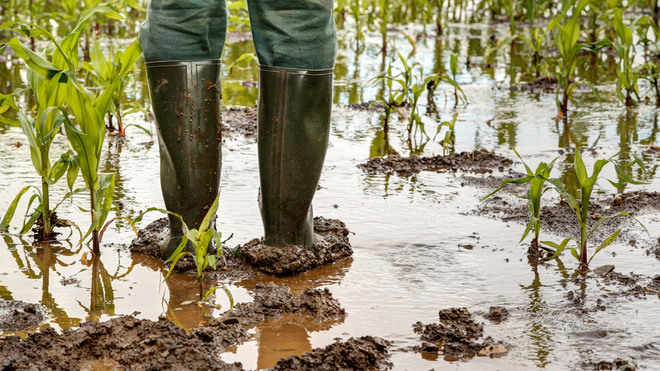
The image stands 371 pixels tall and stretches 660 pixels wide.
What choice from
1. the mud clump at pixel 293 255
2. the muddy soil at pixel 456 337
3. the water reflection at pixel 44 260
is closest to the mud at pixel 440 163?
the mud clump at pixel 293 255

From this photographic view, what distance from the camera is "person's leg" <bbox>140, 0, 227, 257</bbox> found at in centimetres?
234

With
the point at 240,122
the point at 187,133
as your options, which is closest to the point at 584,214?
the point at 187,133

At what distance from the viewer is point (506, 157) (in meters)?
3.68

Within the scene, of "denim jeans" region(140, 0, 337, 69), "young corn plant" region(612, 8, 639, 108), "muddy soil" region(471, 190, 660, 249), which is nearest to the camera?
"denim jeans" region(140, 0, 337, 69)

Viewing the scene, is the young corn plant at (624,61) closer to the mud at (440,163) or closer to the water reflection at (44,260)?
the mud at (440,163)

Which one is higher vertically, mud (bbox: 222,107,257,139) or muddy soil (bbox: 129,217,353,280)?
mud (bbox: 222,107,257,139)

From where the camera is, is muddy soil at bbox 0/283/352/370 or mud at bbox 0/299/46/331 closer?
muddy soil at bbox 0/283/352/370

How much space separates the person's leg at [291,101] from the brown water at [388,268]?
232 millimetres

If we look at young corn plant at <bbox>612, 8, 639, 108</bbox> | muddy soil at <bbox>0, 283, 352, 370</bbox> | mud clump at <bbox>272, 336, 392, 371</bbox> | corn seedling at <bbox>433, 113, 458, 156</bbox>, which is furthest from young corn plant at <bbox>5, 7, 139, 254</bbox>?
young corn plant at <bbox>612, 8, 639, 108</bbox>

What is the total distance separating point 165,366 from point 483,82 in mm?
4115

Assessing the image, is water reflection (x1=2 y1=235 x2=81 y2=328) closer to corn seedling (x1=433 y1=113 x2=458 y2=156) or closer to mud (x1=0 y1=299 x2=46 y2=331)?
mud (x1=0 y1=299 x2=46 y2=331)

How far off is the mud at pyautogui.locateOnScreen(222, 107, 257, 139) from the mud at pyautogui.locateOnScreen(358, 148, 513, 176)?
2.53ft

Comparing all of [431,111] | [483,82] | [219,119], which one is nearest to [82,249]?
[219,119]

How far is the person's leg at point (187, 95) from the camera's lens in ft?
7.66
